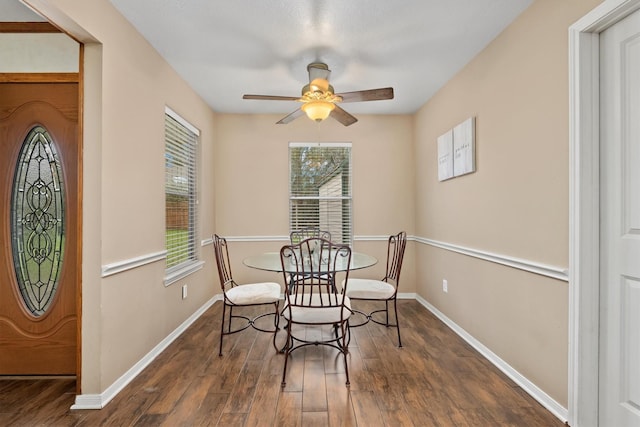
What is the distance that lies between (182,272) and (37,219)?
128cm

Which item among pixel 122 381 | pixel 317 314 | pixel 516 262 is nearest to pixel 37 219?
pixel 122 381

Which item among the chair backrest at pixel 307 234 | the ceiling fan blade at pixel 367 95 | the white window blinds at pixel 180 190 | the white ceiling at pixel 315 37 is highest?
the white ceiling at pixel 315 37

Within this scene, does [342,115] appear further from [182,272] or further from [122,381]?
[122,381]

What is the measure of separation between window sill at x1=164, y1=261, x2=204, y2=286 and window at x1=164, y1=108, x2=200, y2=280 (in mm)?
11

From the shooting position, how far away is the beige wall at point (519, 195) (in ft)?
6.15

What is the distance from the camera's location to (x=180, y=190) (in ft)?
11.2

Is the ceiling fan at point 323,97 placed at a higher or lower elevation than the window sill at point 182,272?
higher

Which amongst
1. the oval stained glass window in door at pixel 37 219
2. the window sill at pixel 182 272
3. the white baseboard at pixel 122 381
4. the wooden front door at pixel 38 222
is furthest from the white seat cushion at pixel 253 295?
the oval stained glass window in door at pixel 37 219

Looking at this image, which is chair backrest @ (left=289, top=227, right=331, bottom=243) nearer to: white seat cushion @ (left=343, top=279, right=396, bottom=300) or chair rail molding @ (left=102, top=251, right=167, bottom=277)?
white seat cushion @ (left=343, top=279, right=396, bottom=300)

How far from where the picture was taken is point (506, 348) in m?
2.37

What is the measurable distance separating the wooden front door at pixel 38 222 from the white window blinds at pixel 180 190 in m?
0.89

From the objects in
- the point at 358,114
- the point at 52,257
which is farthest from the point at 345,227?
the point at 52,257

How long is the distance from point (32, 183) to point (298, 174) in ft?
9.16

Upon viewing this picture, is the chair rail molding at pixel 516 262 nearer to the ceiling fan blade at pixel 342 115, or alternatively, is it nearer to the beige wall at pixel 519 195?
the beige wall at pixel 519 195
